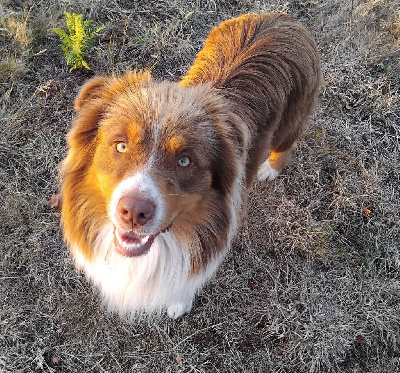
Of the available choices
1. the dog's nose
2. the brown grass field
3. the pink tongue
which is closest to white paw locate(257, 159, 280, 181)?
the brown grass field

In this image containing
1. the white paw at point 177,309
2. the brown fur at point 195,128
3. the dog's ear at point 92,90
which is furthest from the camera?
the white paw at point 177,309

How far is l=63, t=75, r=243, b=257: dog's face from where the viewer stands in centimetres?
249

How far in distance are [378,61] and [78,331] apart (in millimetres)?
4737

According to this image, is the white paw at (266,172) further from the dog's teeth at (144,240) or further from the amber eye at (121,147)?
the amber eye at (121,147)

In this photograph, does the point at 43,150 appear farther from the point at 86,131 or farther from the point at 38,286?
the point at 86,131

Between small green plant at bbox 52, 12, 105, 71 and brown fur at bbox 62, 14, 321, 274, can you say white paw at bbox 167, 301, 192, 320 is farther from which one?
small green plant at bbox 52, 12, 105, 71

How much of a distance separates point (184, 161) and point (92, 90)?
32.4 inches

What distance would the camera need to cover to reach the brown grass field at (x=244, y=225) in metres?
3.98

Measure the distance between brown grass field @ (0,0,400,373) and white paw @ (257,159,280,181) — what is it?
A: 0.32 feet

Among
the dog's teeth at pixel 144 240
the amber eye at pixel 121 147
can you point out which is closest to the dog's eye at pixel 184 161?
the amber eye at pixel 121 147

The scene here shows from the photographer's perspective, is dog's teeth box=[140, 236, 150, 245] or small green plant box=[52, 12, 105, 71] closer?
dog's teeth box=[140, 236, 150, 245]

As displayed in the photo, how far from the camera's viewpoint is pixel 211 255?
3.13 m

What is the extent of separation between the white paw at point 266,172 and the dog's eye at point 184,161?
84.4 inches

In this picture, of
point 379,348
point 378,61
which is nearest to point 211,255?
point 379,348
